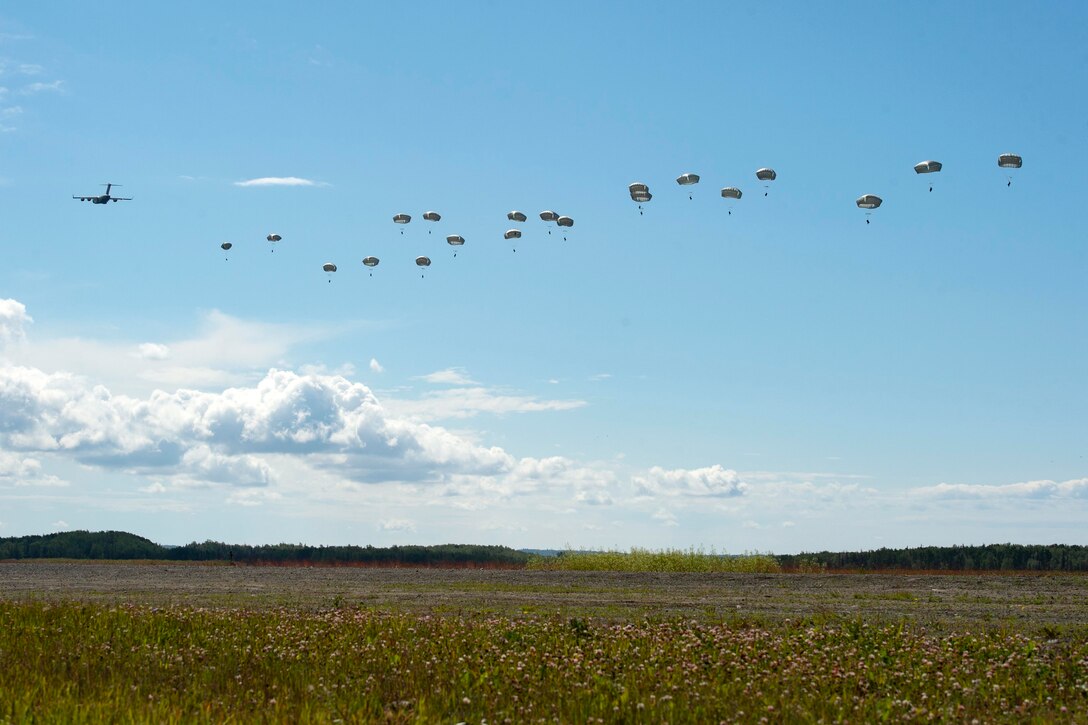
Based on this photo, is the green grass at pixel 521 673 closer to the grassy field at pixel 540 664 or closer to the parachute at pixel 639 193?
the grassy field at pixel 540 664

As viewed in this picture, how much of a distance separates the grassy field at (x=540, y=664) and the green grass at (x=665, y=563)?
79.5 ft

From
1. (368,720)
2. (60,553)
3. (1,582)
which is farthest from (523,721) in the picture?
(60,553)

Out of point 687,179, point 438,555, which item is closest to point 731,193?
point 687,179

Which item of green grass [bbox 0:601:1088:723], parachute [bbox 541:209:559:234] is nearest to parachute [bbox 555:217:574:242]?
parachute [bbox 541:209:559:234]

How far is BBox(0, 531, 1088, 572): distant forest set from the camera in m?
57.4

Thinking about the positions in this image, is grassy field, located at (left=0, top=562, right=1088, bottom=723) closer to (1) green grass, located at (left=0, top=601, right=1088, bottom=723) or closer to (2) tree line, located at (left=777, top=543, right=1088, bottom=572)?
(1) green grass, located at (left=0, top=601, right=1088, bottom=723)

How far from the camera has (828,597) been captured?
104ft

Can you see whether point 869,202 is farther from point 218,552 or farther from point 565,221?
point 218,552

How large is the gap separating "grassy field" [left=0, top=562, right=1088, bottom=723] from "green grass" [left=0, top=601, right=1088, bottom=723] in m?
0.05

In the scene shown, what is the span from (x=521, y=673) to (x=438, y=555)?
59.7 m

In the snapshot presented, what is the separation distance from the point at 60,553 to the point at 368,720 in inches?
3026

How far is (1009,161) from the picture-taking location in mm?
44469

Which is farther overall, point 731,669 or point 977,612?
point 977,612

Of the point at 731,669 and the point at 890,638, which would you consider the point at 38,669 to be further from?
the point at 890,638
